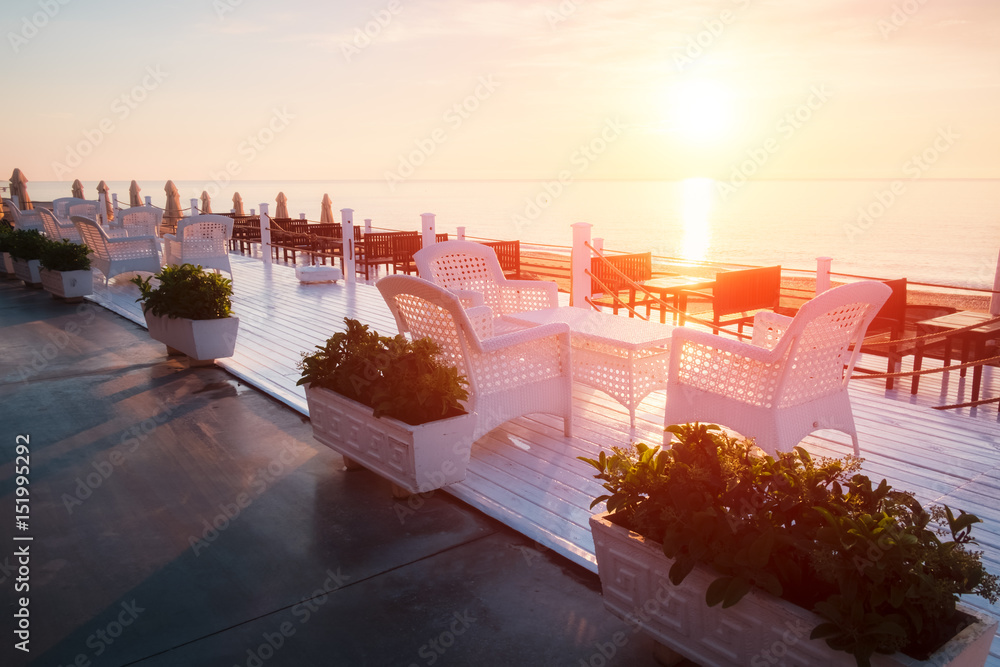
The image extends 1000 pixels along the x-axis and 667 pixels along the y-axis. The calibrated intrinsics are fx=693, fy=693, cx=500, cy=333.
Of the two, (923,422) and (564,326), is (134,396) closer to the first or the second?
(564,326)

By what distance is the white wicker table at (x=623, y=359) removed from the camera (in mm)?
4176

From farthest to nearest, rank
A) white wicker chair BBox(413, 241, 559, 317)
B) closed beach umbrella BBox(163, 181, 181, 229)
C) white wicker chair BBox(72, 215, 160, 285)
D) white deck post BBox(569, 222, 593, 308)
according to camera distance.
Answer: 1. closed beach umbrella BBox(163, 181, 181, 229)
2. white wicker chair BBox(72, 215, 160, 285)
3. white deck post BBox(569, 222, 593, 308)
4. white wicker chair BBox(413, 241, 559, 317)

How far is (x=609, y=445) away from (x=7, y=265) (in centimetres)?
1142

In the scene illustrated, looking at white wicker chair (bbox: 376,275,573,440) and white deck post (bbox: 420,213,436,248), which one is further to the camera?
white deck post (bbox: 420,213,436,248)

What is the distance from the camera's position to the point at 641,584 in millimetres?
2006

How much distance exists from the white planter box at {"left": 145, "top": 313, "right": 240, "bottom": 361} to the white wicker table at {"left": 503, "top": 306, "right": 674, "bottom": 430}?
296 cm

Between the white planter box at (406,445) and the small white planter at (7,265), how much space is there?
10219 mm

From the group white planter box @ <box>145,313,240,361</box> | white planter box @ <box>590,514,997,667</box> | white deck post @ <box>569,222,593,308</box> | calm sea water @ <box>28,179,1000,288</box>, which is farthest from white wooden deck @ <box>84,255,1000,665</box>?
calm sea water @ <box>28,179,1000,288</box>

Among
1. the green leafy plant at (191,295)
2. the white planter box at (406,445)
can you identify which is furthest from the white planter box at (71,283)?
the white planter box at (406,445)

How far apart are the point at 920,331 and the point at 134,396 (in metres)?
6.17

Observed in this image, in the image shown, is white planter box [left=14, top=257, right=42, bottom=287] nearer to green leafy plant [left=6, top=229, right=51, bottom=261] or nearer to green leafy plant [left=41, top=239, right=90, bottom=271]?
green leafy plant [left=6, top=229, right=51, bottom=261]

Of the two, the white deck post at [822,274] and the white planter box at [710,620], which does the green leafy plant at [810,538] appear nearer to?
the white planter box at [710,620]

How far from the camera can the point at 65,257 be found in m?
8.75

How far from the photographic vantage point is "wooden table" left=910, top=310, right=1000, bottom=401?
4766mm
